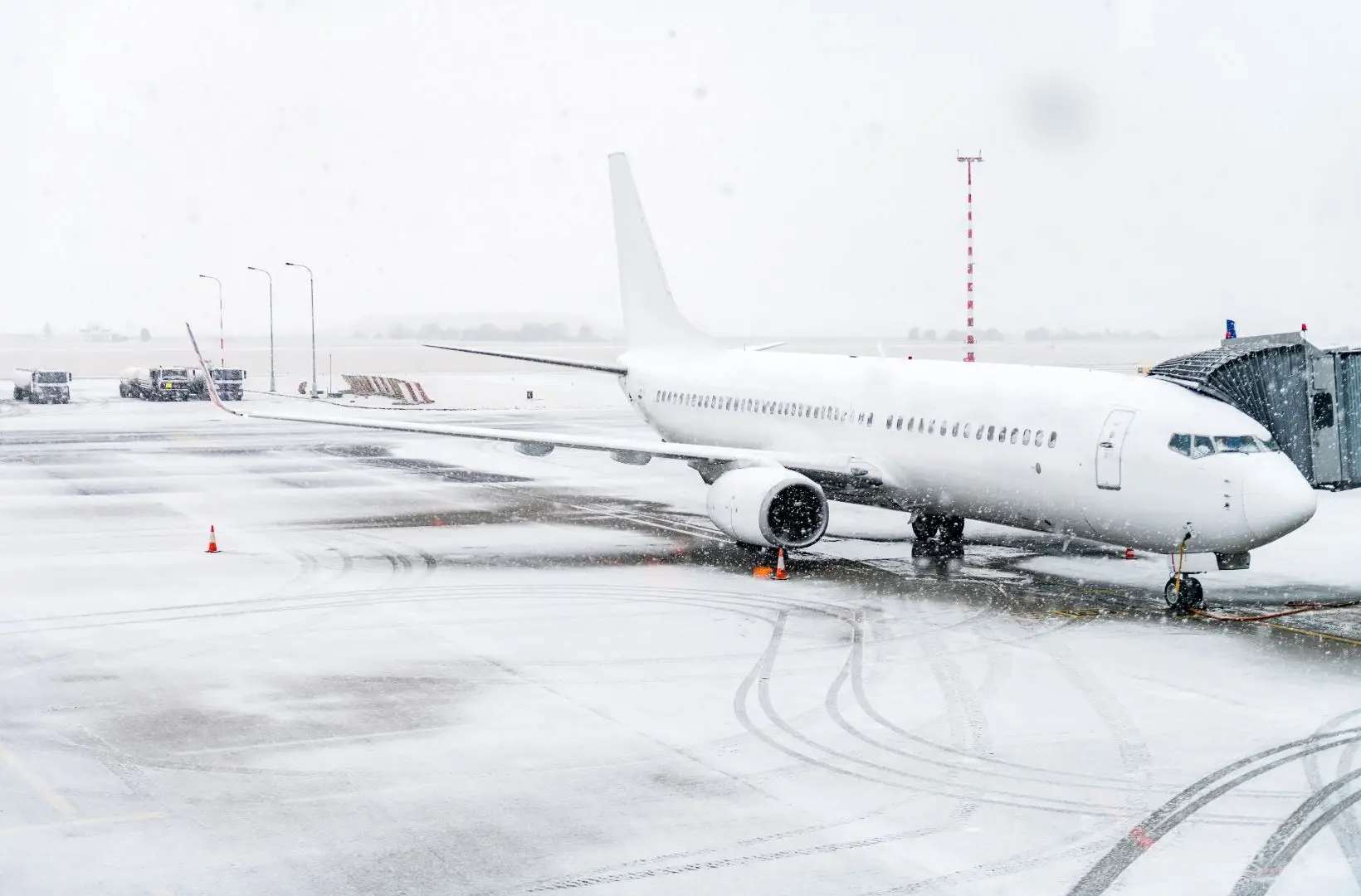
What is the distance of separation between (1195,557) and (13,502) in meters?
30.5

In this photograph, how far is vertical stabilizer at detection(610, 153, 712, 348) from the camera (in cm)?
3900

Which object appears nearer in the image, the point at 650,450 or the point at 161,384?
the point at 650,450

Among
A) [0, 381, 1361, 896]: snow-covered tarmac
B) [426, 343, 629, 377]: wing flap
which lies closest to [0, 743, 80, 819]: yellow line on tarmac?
[0, 381, 1361, 896]: snow-covered tarmac

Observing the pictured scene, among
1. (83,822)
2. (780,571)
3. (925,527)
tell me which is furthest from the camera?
(925,527)

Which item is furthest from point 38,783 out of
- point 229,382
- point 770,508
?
point 229,382

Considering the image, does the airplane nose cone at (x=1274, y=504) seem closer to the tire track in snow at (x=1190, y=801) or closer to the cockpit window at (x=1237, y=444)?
the cockpit window at (x=1237, y=444)

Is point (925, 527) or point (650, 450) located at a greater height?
point (650, 450)

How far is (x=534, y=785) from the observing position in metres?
14.1

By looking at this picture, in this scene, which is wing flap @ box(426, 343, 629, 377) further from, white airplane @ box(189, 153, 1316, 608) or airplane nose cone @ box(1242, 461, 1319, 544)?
airplane nose cone @ box(1242, 461, 1319, 544)

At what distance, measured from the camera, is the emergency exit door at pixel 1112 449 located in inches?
912

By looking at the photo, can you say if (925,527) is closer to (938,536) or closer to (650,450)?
(938,536)

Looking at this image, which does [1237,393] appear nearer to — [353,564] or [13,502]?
[353,564]

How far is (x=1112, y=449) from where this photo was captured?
23266 millimetres

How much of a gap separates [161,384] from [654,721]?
91.1 metres
